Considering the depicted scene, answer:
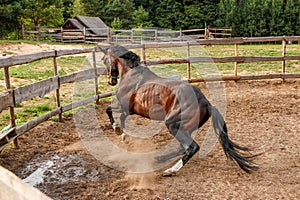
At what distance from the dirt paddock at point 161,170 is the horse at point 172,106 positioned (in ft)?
0.67

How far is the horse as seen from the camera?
141 inches

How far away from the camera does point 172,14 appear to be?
43219 millimetres

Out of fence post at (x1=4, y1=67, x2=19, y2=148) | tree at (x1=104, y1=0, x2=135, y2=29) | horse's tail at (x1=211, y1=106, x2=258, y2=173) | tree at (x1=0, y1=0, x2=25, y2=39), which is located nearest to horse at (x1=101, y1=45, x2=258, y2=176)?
horse's tail at (x1=211, y1=106, x2=258, y2=173)

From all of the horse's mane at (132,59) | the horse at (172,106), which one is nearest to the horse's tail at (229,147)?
the horse at (172,106)

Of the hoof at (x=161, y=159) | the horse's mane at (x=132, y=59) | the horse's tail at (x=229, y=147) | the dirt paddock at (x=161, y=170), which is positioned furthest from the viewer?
the horse's mane at (x=132, y=59)

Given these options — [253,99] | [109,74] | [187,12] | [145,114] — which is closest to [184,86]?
[145,114]

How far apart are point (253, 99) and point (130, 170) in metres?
4.43

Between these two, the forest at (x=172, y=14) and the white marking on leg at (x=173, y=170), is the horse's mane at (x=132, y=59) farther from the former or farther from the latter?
the forest at (x=172, y=14)

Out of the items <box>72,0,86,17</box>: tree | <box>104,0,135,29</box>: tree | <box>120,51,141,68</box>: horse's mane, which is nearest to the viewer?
<box>120,51,141,68</box>: horse's mane

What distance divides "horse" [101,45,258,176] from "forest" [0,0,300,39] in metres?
23.6

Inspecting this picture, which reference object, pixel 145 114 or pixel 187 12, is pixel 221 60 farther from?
pixel 187 12

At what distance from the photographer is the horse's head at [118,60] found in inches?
175

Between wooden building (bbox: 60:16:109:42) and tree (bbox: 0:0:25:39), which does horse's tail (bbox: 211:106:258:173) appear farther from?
wooden building (bbox: 60:16:109:42)

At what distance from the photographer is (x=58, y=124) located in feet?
18.2
